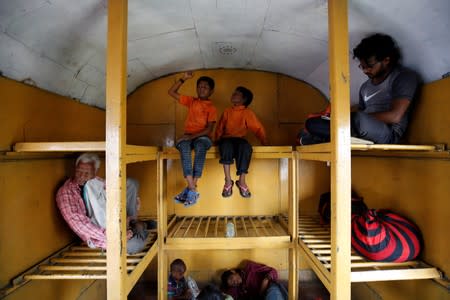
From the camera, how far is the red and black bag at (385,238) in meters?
1.52

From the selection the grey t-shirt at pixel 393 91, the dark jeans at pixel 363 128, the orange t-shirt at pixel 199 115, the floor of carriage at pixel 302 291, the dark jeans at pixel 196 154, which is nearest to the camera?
the dark jeans at pixel 363 128

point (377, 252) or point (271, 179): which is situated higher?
point (271, 179)

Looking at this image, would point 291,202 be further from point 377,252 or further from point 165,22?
point 165,22

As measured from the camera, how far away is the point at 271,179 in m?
2.76

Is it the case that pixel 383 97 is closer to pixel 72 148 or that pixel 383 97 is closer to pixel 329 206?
pixel 329 206

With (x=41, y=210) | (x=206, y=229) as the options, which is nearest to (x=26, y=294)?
(x=41, y=210)

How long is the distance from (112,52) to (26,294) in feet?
4.80

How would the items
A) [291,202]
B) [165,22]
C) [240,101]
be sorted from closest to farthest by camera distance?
[165,22] → [291,202] → [240,101]

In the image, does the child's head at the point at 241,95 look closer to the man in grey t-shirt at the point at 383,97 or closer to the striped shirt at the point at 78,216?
the man in grey t-shirt at the point at 383,97

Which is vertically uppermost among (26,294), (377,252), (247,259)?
(377,252)

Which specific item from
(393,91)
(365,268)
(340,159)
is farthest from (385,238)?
(393,91)

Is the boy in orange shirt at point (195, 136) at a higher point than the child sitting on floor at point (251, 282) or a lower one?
higher

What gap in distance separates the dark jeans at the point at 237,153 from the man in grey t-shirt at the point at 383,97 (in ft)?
1.74

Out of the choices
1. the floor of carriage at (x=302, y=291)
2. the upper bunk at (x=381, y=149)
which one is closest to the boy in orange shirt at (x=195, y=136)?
the upper bunk at (x=381, y=149)
